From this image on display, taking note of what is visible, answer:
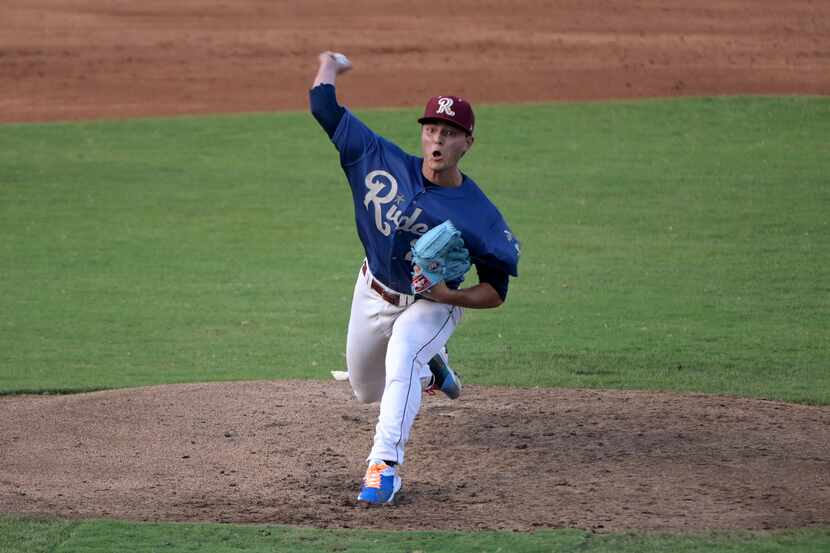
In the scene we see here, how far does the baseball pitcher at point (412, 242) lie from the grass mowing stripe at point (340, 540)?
0.55 m

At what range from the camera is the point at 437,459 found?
21.2 feet

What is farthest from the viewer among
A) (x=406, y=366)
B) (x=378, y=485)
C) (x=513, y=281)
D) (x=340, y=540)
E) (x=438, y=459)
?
(x=513, y=281)

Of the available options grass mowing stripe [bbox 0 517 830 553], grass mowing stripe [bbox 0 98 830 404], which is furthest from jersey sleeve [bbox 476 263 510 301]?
grass mowing stripe [bbox 0 98 830 404]

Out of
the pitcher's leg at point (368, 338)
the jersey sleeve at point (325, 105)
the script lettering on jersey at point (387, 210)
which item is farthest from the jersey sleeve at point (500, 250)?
the jersey sleeve at point (325, 105)

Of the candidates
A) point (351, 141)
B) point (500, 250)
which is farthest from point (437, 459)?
point (351, 141)

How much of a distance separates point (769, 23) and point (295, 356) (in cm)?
1873

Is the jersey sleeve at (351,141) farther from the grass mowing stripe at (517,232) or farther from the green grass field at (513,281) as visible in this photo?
the grass mowing stripe at (517,232)

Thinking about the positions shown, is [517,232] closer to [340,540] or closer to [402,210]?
[402,210]

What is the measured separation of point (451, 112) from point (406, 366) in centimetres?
118

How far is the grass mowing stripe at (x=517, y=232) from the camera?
9.02 m

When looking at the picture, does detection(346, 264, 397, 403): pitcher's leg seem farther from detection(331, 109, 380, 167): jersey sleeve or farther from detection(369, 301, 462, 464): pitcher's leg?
detection(331, 109, 380, 167): jersey sleeve

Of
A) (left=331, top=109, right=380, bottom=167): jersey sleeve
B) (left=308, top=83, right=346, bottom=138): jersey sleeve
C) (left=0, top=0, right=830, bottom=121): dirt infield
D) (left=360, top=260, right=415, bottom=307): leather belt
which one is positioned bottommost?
(left=360, top=260, right=415, bottom=307): leather belt

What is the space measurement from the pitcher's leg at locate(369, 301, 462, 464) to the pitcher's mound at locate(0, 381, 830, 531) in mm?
287

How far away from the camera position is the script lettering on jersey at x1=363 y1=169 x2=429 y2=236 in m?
5.98
